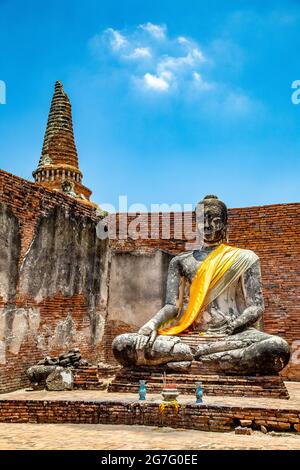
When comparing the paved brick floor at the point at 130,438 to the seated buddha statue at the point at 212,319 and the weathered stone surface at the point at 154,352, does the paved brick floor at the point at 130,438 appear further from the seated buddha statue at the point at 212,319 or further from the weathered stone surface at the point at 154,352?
the weathered stone surface at the point at 154,352

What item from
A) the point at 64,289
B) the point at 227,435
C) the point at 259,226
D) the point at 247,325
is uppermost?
the point at 259,226

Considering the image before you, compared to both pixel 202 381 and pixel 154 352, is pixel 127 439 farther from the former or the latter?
pixel 154 352

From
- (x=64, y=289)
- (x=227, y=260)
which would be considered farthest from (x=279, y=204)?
(x=64, y=289)

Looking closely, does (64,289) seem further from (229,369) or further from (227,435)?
(227,435)

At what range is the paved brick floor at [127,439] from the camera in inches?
182

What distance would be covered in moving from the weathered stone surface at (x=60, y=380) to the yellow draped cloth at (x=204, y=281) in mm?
1456

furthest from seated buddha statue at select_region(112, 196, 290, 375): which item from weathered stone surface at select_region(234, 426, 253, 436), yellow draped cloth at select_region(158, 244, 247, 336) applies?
weathered stone surface at select_region(234, 426, 253, 436)

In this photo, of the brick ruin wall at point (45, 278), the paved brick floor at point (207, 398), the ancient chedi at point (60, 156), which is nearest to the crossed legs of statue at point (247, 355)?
the paved brick floor at point (207, 398)

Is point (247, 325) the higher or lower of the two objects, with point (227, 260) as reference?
lower

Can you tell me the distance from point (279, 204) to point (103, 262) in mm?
3768

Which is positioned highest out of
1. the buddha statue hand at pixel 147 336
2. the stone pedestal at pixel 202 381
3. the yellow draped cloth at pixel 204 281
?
the yellow draped cloth at pixel 204 281

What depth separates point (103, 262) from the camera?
11305 mm

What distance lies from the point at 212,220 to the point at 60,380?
3316 mm
